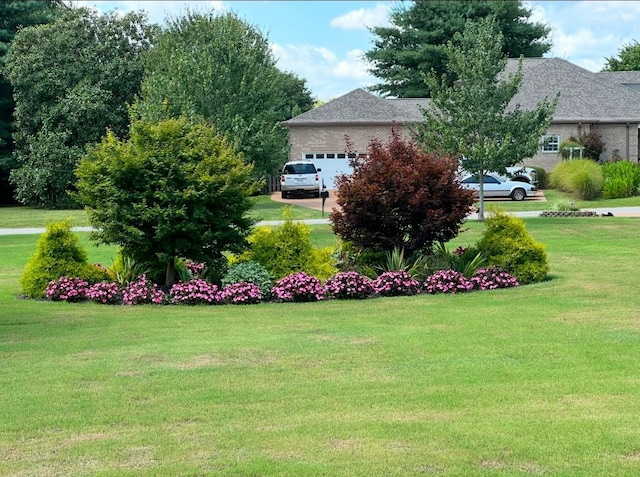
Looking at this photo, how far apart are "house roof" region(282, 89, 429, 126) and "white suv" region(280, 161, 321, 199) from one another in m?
5.92

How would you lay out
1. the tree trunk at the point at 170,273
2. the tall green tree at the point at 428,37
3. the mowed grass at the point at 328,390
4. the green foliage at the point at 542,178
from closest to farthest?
the mowed grass at the point at 328,390, the tree trunk at the point at 170,273, the green foliage at the point at 542,178, the tall green tree at the point at 428,37

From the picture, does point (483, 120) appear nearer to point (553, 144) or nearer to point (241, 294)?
point (241, 294)

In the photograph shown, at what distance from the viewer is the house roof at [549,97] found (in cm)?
5103

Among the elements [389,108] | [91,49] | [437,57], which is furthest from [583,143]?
[91,49]

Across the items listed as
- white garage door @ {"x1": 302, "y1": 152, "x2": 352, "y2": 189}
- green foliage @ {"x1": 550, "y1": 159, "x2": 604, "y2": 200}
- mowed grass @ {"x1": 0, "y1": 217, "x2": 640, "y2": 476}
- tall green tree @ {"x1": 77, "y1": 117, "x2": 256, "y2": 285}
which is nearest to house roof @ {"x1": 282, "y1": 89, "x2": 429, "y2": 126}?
white garage door @ {"x1": 302, "y1": 152, "x2": 352, "y2": 189}

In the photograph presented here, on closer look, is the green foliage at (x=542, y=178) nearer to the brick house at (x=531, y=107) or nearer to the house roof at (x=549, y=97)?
the brick house at (x=531, y=107)

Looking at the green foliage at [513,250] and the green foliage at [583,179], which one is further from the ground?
the green foliage at [583,179]

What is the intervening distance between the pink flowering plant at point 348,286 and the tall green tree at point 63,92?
1288 inches

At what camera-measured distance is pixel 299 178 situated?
46.3 metres

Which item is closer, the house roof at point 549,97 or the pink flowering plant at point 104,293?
the pink flowering plant at point 104,293

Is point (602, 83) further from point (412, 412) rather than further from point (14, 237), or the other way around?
point (412, 412)

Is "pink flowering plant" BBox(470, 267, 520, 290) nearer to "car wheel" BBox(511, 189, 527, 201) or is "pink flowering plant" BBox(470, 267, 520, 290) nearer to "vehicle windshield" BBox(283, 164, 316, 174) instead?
"car wheel" BBox(511, 189, 527, 201)

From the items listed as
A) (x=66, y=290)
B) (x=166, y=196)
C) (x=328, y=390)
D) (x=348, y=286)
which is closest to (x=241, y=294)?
(x=348, y=286)

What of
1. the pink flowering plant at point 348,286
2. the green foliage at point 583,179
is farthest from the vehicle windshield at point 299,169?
the pink flowering plant at point 348,286
